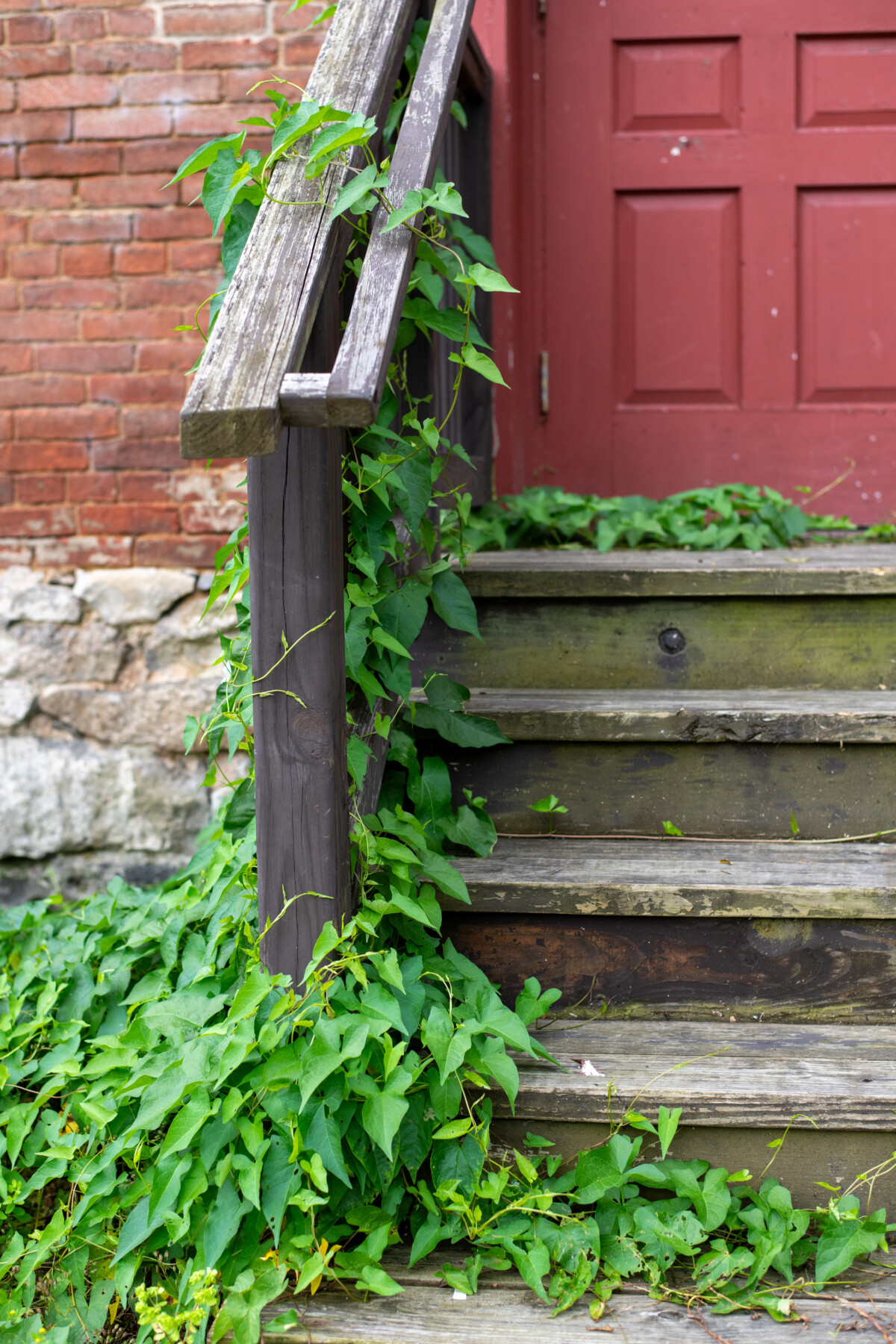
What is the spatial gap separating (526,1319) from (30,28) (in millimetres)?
3009

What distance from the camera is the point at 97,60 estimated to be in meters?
2.62

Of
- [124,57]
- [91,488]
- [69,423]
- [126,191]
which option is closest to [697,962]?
[91,488]

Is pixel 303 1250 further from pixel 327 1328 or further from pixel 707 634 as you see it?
pixel 707 634

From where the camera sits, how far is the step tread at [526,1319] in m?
1.28

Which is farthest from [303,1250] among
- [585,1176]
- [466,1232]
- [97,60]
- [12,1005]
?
[97,60]

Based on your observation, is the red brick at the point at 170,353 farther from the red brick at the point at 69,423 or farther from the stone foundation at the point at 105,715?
the stone foundation at the point at 105,715

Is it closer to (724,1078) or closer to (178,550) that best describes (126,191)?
(178,550)

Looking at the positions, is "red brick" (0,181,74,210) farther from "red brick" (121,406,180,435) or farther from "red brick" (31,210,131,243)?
"red brick" (121,406,180,435)

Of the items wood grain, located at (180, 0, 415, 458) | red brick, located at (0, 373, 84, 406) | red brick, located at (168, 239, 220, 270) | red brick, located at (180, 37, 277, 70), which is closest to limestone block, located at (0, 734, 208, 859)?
red brick, located at (0, 373, 84, 406)

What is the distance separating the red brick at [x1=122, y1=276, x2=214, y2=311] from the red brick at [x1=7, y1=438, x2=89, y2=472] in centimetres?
41

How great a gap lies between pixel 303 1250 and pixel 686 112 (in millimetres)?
2881

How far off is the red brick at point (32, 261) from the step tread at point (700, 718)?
167 centimetres

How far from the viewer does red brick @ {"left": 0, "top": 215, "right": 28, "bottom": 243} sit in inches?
105

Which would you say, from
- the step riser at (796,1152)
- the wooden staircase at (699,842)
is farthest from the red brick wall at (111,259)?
the step riser at (796,1152)
